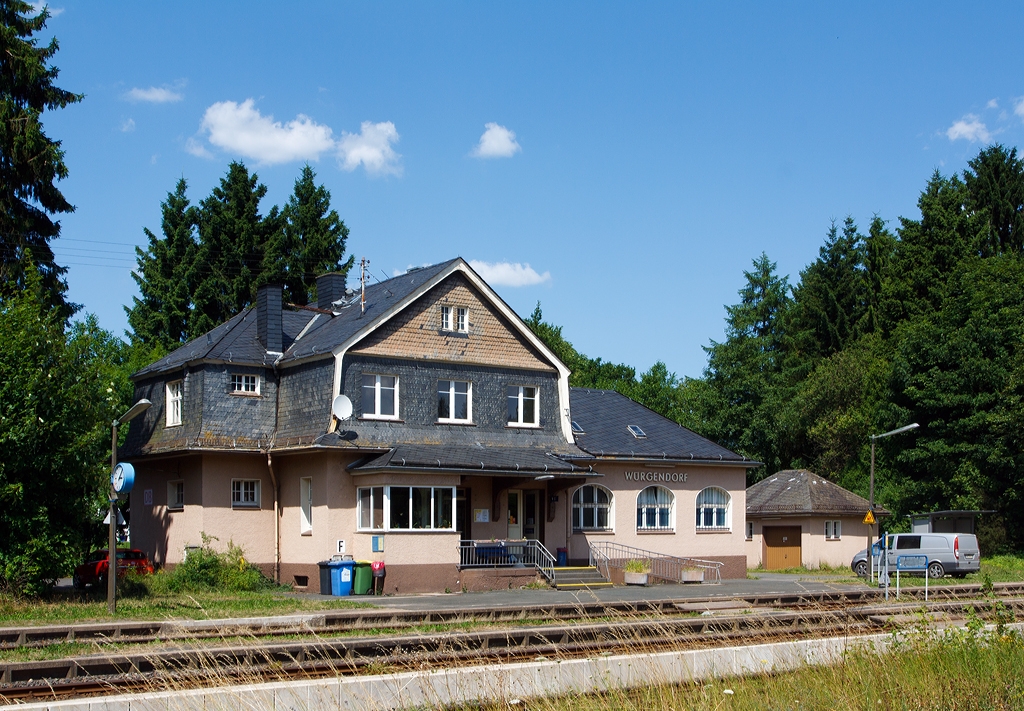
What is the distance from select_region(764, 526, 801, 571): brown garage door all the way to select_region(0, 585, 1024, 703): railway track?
76.1ft

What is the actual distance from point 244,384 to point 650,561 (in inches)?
519

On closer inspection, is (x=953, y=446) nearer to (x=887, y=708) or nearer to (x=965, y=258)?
(x=965, y=258)

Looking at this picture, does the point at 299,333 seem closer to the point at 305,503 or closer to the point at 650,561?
the point at 305,503

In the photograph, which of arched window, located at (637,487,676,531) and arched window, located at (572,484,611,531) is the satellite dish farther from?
arched window, located at (637,487,676,531)

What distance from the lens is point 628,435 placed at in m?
36.1

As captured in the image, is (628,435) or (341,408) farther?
(628,435)

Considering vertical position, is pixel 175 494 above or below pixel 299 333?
below

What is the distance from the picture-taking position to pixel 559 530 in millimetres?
33062

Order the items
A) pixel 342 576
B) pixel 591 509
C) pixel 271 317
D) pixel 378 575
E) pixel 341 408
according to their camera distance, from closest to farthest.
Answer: pixel 342 576 → pixel 378 575 → pixel 341 408 → pixel 271 317 → pixel 591 509

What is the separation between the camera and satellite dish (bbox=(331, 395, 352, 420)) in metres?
28.9

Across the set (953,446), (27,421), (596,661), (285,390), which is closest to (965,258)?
(953,446)

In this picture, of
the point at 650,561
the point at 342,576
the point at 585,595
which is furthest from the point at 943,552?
the point at 342,576

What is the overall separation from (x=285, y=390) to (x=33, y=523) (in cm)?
939

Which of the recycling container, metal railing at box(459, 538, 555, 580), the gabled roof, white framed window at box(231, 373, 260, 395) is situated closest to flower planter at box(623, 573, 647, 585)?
metal railing at box(459, 538, 555, 580)
